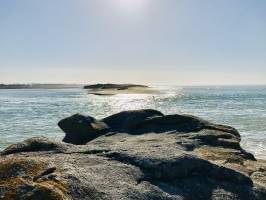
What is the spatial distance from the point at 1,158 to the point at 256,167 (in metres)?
7.92

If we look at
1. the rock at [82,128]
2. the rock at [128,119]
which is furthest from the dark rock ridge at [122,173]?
the rock at [82,128]

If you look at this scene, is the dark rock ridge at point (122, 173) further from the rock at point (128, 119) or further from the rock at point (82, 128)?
the rock at point (82, 128)

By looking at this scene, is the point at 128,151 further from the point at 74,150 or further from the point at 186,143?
the point at 186,143

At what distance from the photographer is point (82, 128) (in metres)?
19.7

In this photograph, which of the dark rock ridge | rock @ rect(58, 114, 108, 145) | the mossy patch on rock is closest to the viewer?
the mossy patch on rock

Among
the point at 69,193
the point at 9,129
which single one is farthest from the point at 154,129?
the point at 9,129

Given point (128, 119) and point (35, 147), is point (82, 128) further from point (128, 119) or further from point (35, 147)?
point (35, 147)

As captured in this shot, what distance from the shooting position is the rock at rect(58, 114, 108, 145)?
1905 cm

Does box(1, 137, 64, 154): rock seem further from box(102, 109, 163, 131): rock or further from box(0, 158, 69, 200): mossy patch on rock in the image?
box(102, 109, 163, 131): rock

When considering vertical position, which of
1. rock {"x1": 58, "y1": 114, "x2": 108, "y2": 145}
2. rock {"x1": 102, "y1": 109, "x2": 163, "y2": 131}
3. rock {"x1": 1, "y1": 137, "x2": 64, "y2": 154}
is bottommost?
rock {"x1": 58, "y1": 114, "x2": 108, "y2": 145}

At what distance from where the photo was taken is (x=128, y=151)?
35.0 ft

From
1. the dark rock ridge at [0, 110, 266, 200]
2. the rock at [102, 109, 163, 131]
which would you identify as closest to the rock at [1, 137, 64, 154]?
the dark rock ridge at [0, 110, 266, 200]

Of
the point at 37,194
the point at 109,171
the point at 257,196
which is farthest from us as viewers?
the point at 257,196

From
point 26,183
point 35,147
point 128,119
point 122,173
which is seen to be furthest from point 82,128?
point 26,183
